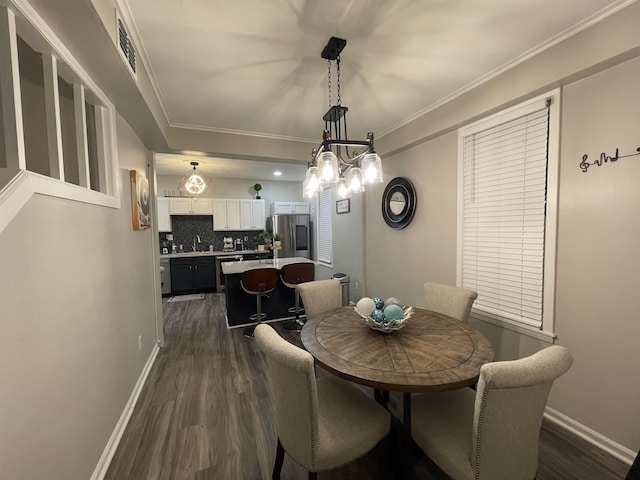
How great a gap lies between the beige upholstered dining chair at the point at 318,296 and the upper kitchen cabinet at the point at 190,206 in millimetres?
4436

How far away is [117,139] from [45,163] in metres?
0.53

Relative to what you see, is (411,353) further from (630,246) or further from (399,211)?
(399,211)

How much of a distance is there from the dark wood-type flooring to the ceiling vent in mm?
2365

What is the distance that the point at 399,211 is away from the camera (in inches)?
130

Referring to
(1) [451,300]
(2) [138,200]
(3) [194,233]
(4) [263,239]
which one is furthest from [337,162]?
(3) [194,233]

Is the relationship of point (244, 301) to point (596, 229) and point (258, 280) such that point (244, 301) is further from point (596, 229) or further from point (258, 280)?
point (596, 229)

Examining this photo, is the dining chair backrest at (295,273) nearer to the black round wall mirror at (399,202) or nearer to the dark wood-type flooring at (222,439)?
the dark wood-type flooring at (222,439)

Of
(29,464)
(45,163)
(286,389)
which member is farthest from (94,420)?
(45,163)

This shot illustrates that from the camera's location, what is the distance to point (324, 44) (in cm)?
171

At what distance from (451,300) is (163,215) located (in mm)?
5755

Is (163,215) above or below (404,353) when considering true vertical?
above

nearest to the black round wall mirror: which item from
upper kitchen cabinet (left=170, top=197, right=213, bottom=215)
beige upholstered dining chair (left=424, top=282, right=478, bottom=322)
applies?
beige upholstered dining chair (left=424, top=282, right=478, bottom=322)

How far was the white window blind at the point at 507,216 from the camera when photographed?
6.56 ft

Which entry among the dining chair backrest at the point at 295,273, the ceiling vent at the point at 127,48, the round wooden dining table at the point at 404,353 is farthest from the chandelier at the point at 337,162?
the dining chair backrest at the point at 295,273
